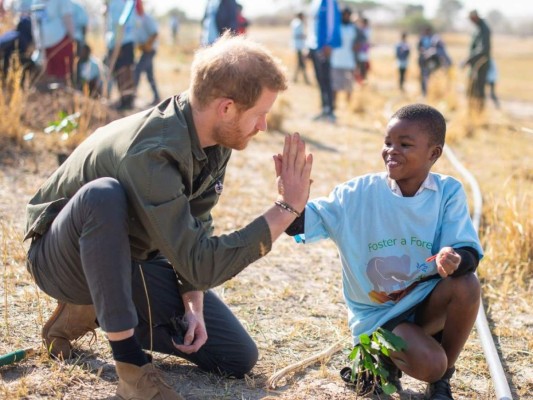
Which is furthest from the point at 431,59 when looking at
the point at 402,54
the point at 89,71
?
the point at 89,71

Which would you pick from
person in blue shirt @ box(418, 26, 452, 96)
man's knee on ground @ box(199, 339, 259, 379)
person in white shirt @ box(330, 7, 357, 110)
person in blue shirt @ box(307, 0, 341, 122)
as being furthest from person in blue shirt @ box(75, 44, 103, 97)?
person in blue shirt @ box(418, 26, 452, 96)

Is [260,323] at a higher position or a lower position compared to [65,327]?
lower

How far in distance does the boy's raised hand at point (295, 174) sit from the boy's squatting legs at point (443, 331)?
628mm

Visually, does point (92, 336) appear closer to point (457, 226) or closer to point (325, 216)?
point (325, 216)

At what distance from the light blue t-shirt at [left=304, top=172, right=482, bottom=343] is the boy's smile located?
0.07 meters

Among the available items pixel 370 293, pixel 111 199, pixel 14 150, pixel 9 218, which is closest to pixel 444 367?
pixel 370 293

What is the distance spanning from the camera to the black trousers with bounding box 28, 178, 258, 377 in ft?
8.43

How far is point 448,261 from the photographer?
275 centimetres

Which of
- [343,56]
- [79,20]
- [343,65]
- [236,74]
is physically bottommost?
[343,65]

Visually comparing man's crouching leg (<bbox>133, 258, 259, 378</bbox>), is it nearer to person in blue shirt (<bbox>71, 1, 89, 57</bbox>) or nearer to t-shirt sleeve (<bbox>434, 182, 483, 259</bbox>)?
t-shirt sleeve (<bbox>434, 182, 483, 259</bbox>)

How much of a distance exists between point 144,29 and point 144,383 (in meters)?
8.26

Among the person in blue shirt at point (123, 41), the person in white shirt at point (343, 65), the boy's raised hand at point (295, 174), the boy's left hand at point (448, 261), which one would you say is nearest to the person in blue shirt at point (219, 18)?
the person in blue shirt at point (123, 41)

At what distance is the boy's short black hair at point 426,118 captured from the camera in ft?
10.0

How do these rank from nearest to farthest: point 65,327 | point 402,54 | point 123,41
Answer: point 65,327 < point 123,41 < point 402,54
